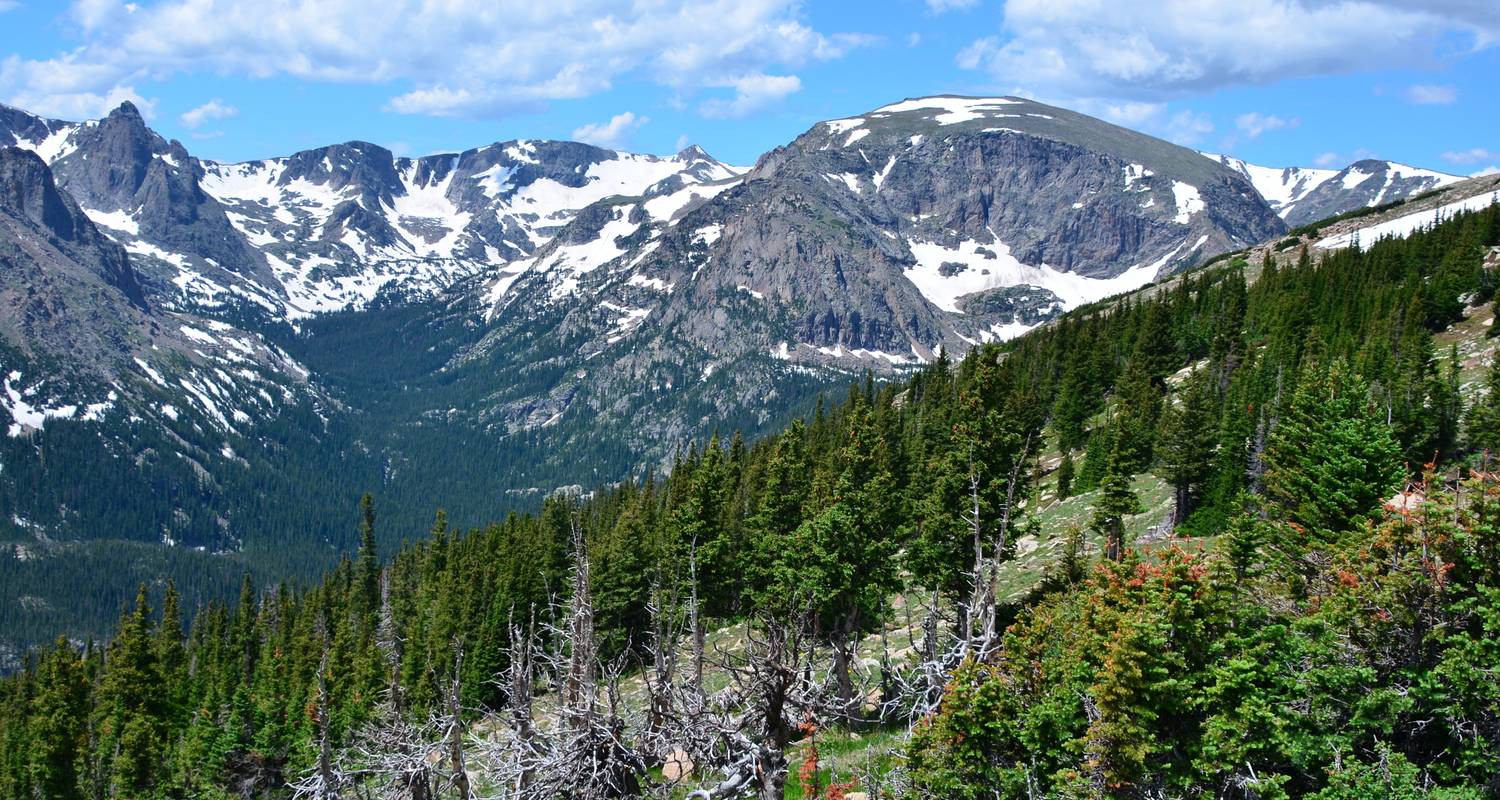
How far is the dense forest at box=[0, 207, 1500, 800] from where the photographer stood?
17578 millimetres

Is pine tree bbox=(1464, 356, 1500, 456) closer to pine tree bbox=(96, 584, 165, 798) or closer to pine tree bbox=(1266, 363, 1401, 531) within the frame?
pine tree bbox=(1266, 363, 1401, 531)

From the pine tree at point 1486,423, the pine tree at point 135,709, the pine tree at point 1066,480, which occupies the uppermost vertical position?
the pine tree at point 1486,423

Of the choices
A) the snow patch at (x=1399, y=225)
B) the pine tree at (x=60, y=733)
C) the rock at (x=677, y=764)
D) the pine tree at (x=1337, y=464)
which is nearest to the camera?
the rock at (x=677, y=764)

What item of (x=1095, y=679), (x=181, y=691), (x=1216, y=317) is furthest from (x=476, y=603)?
(x=1216, y=317)

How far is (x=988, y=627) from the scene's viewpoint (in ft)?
70.6

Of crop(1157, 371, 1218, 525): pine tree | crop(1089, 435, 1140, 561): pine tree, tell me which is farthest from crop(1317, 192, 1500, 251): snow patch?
crop(1089, 435, 1140, 561): pine tree

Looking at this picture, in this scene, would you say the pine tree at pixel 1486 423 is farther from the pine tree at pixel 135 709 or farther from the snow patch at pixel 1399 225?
the snow patch at pixel 1399 225

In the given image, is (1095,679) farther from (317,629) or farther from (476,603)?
(317,629)

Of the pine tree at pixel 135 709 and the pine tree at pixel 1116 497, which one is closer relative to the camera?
the pine tree at pixel 1116 497

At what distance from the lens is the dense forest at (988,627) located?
17578 mm

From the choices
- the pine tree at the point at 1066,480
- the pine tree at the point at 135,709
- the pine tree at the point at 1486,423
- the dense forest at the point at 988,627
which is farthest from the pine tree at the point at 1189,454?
the pine tree at the point at 135,709

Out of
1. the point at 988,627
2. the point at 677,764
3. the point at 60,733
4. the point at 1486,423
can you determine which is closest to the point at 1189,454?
the point at 1486,423

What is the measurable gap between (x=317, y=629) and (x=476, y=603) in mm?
27440

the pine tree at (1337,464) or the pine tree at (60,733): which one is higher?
the pine tree at (1337,464)
